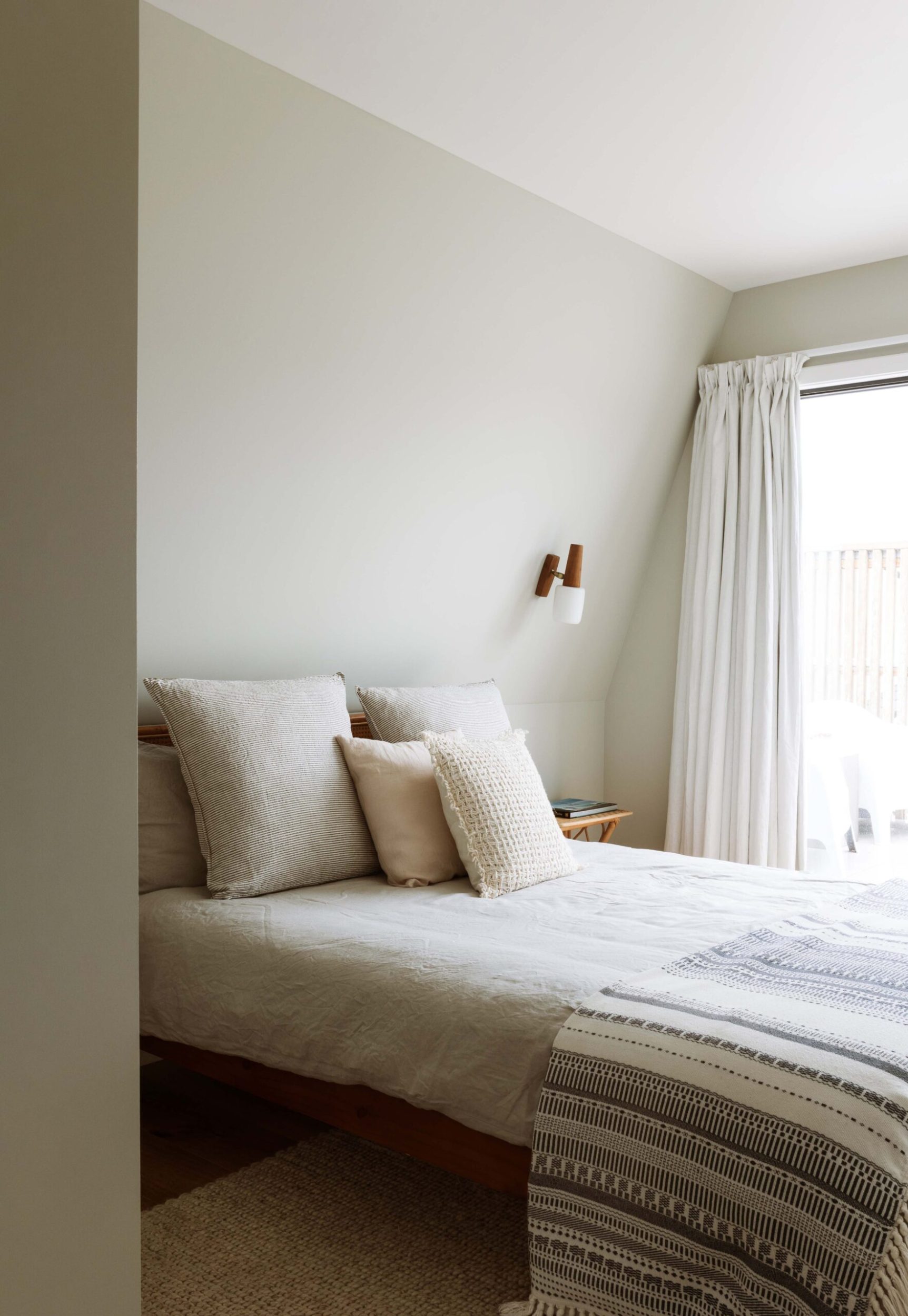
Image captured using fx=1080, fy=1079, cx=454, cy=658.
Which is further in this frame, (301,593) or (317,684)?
(301,593)

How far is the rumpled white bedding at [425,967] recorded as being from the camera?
1.89 meters

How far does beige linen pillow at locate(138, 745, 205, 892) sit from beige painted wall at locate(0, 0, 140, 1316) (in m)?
1.68

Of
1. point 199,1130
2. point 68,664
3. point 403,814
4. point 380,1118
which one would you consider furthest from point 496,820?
point 68,664

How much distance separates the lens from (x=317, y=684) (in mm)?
3082

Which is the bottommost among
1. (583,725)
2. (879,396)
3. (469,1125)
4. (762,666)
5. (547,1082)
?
(469,1125)

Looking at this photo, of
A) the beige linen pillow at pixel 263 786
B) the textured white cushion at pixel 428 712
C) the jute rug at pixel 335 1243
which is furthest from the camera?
the textured white cushion at pixel 428 712

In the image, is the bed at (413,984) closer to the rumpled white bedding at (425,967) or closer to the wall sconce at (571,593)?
the rumpled white bedding at (425,967)

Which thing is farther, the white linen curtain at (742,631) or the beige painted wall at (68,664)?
the white linen curtain at (742,631)

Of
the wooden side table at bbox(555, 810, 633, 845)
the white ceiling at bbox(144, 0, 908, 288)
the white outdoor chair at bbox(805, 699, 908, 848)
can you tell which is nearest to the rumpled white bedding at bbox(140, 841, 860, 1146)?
the wooden side table at bbox(555, 810, 633, 845)

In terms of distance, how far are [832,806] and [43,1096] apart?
391 cm

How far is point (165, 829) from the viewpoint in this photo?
9.02ft

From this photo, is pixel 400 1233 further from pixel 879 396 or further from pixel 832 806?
pixel 879 396

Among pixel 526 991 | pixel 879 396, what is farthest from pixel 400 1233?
pixel 879 396

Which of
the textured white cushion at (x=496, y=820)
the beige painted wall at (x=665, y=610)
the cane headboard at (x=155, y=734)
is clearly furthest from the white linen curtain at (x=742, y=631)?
the cane headboard at (x=155, y=734)
